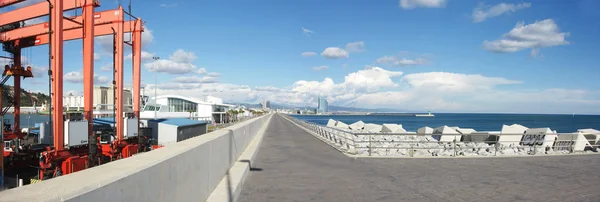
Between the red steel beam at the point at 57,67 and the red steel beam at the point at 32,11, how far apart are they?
2.21 ft

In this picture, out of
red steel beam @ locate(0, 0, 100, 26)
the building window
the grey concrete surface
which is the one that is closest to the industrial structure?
red steel beam @ locate(0, 0, 100, 26)

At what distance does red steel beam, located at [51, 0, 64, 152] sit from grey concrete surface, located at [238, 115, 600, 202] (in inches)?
429

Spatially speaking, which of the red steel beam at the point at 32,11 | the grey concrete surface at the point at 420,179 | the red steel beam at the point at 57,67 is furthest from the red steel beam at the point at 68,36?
the grey concrete surface at the point at 420,179

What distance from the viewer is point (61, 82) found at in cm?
2045

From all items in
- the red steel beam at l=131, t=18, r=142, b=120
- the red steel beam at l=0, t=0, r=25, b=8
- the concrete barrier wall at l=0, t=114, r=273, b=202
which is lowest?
the concrete barrier wall at l=0, t=114, r=273, b=202

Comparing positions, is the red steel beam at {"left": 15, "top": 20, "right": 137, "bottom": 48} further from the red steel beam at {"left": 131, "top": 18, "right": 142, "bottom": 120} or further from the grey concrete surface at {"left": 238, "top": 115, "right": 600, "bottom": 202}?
the grey concrete surface at {"left": 238, "top": 115, "right": 600, "bottom": 202}

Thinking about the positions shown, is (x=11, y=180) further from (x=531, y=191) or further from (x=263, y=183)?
(x=531, y=191)

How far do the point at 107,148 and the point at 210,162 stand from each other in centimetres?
2133

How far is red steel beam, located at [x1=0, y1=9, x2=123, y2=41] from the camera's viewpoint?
83.4 feet

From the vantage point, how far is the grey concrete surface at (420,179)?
8773 mm

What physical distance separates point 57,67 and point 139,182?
19.3m

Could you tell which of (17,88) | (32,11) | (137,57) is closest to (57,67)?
(32,11)

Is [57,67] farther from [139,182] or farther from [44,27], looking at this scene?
[139,182]

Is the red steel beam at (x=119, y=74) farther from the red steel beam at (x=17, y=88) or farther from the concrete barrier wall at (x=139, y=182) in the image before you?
the concrete barrier wall at (x=139, y=182)
